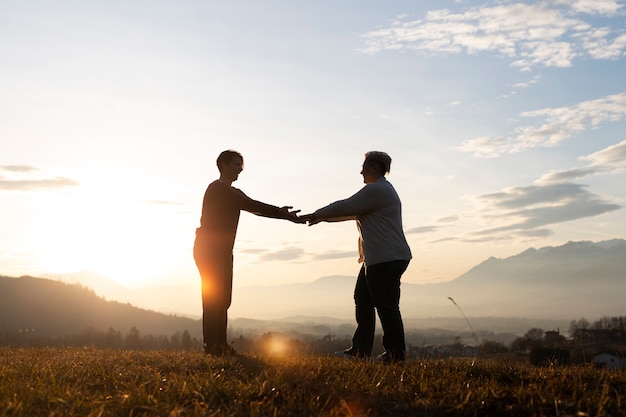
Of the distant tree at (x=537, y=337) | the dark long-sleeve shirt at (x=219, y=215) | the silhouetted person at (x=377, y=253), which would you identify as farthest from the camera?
the distant tree at (x=537, y=337)

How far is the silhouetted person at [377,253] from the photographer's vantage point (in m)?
8.83

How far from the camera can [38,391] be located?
17.0 feet

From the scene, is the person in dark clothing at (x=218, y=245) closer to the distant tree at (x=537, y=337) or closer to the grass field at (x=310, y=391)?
the grass field at (x=310, y=391)

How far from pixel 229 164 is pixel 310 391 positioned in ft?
18.1

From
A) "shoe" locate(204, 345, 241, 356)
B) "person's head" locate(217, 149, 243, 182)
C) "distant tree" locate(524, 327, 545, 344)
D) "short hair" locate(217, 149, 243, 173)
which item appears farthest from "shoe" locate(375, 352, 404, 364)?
"distant tree" locate(524, 327, 545, 344)

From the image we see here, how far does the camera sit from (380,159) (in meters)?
9.66

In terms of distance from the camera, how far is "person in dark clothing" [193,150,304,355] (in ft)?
31.6

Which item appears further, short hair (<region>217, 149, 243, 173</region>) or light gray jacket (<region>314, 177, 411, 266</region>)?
short hair (<region>217, 149, 243, 173</region>)

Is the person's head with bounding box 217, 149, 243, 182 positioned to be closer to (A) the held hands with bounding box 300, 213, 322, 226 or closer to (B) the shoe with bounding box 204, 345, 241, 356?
(A) the held hands with bounding box 300, 213, 322, 226

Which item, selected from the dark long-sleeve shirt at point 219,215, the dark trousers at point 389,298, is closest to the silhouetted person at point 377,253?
the dark trousers at point 389,298

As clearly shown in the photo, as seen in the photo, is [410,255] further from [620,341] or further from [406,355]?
[620,341]

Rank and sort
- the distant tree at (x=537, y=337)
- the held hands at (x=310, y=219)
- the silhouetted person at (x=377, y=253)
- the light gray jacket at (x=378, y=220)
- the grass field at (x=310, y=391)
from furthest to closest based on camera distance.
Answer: the distant tree at (x=537, y=337), the held hands at (x=310, y=219), the light gray jacket at (x=378, y=220), the silhouetted person at (x=377, y=253), the grass field at (x=310, y=391)

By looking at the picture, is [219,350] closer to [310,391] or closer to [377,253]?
[377,253]

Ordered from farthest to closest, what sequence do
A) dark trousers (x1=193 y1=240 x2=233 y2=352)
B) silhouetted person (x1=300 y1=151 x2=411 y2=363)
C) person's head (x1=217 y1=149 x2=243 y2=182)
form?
person's head (x1=217 y1=149 x2=243 y2=182) < dark trousers (x1=193 y1=240 x2=233 y2=352) < silhouetted person (x1=300 y1=151 x2=411 y2=363)
